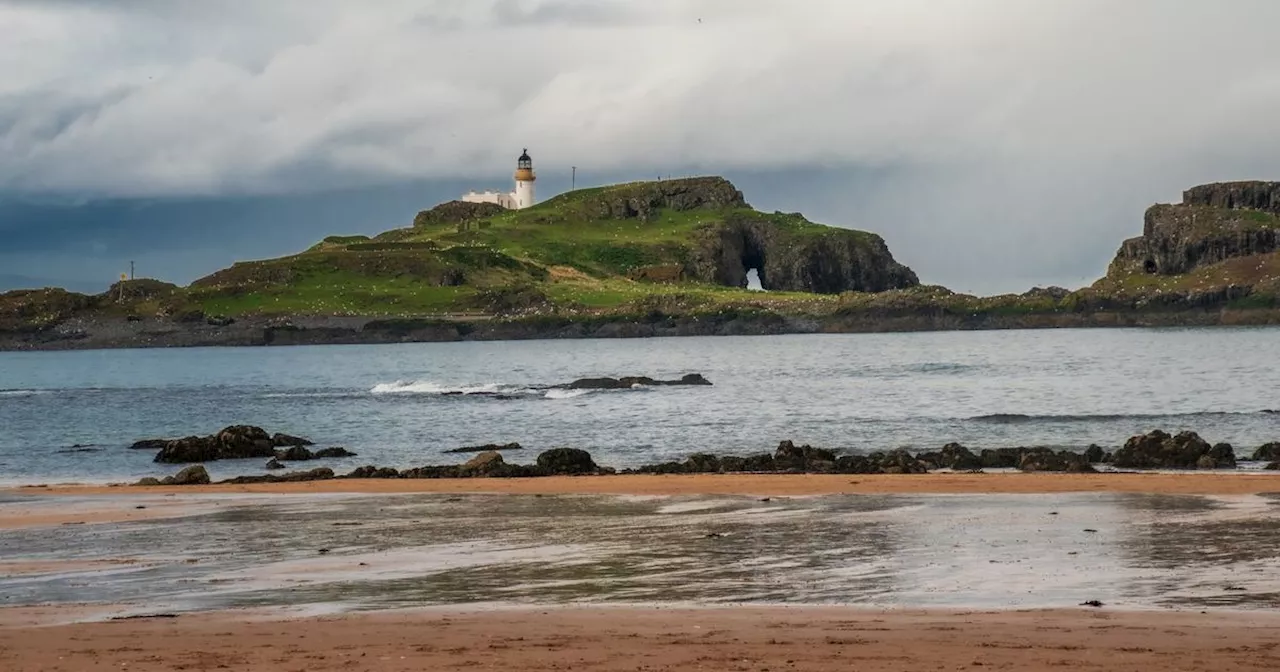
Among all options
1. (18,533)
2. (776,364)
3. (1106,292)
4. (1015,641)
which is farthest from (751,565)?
(1106,292)

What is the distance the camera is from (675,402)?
66.4 meters

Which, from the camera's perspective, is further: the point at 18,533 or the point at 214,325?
the point at 214,325

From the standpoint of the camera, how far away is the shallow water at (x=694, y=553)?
16.4m

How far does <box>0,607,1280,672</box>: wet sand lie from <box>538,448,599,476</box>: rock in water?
20283 mm

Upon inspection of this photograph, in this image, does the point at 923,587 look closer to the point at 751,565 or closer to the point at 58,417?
the point at 751,565

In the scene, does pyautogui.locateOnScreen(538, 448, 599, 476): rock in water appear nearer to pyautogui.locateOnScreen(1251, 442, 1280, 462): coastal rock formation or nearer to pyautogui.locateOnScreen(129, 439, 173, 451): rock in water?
pyautogui.locateOnScreen(1251, 442, 1280, 462): coastal rock formation

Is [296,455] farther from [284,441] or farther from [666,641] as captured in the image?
[666,641]

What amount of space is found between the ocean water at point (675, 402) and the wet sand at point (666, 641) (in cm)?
2639

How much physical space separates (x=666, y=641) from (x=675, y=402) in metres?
53.0

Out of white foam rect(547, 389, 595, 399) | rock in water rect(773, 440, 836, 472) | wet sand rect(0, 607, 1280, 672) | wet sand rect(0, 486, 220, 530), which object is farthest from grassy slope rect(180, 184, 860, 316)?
wet sand rect(0, 607, 1280, 672)

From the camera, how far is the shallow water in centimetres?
1638

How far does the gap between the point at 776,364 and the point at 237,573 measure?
85.5 meters

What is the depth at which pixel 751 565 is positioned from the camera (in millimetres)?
18531

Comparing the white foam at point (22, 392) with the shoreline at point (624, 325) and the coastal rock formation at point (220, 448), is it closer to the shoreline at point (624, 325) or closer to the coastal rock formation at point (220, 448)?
the coastal rock formation at point (220, 448)
